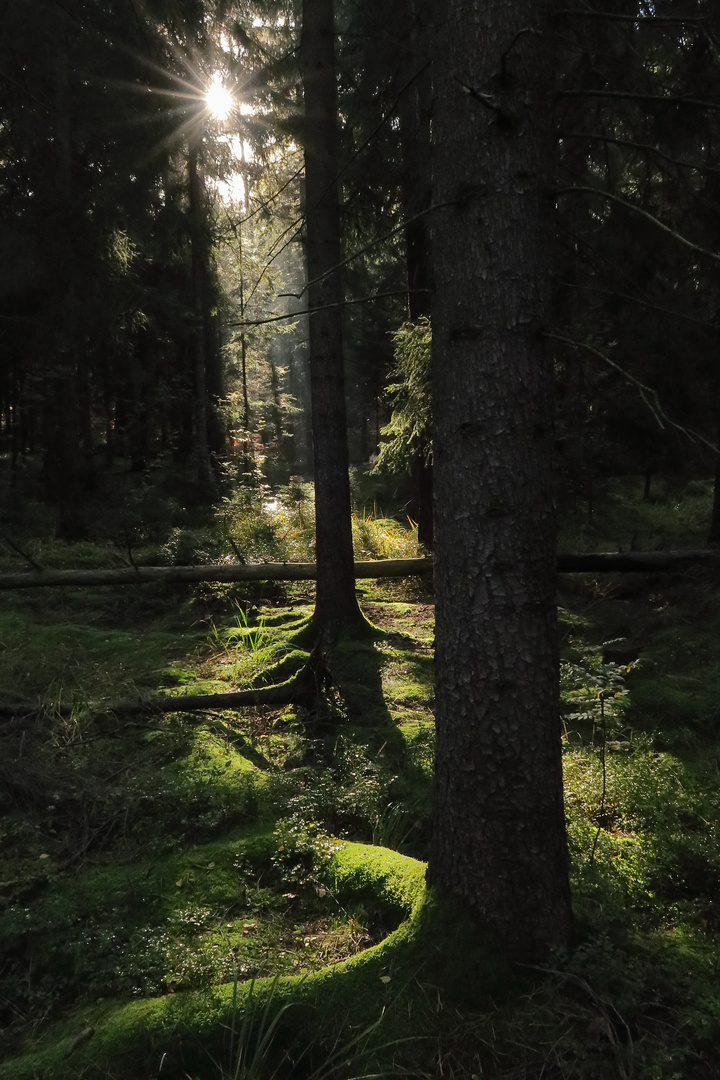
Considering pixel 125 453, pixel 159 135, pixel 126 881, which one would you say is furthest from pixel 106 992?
pixel 125 453

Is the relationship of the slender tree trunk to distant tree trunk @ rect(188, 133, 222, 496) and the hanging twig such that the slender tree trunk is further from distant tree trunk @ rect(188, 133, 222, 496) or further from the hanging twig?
the hanging twig

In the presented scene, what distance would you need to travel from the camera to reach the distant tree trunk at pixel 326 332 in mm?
6703

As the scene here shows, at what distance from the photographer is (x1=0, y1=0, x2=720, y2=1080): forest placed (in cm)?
257

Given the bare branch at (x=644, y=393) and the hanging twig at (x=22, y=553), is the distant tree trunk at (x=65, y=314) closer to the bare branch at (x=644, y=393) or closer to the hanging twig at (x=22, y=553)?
the hanging twig at (x=22, y=553)

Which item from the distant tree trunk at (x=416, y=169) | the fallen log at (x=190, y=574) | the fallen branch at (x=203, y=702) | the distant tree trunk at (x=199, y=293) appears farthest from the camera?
the distant tree trunk at (x=199, y=293)

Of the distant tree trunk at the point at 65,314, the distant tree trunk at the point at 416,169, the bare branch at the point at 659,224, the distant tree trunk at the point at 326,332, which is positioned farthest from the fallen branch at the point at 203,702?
the distant tree trunk at the point at 65,314

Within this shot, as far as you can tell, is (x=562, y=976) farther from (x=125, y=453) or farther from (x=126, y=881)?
(x=125, y=453)

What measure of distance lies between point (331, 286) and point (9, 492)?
1415 centimetres

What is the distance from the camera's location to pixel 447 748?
283 cm

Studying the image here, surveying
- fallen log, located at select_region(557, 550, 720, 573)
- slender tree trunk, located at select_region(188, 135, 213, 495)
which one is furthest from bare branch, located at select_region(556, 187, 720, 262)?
slender tree trunk, located at select_region(188, 135, 213, 495)

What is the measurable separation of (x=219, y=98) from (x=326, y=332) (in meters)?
5.11

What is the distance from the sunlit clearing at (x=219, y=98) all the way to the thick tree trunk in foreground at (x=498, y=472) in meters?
7.63

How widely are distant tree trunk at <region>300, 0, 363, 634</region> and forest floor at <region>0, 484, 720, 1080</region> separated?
0.80m

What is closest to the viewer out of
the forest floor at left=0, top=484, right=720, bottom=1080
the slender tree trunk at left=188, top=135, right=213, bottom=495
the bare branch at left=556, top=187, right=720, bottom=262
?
the bare branch at left=556, top=187, right=720, bottom=262
